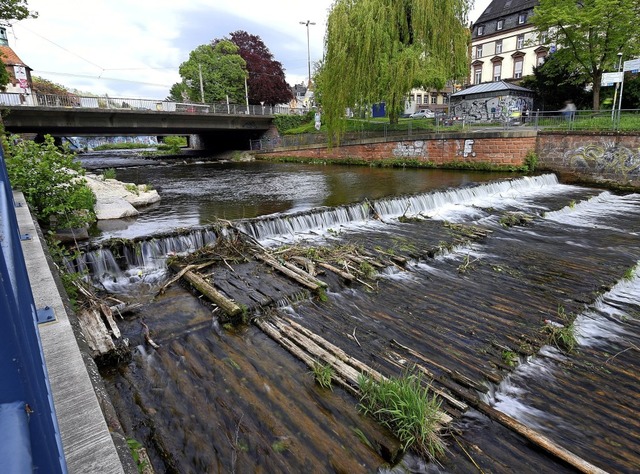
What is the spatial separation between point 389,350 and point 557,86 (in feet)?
132

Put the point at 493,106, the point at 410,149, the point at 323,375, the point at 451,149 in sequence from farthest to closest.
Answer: the point at 493,106, the point at 410,149, the point at 451,149, the point at 323,375

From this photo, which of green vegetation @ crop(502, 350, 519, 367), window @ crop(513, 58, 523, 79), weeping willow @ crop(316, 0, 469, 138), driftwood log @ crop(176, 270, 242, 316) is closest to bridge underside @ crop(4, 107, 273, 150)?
weeping willow @ crop(316, 0, 469, 138)

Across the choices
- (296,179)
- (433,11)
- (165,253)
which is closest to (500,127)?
(433,11)

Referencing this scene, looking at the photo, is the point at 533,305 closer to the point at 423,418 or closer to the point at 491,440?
the point at 491,440

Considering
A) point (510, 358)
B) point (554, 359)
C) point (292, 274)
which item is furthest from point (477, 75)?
point (510, 358)

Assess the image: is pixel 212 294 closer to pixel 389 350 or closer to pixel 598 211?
pixel 389 350

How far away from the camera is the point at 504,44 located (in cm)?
5672

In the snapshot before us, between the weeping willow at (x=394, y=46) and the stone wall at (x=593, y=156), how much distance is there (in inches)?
329

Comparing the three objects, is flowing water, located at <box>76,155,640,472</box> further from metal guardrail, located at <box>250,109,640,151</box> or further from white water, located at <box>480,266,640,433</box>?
metal guardrail, located at <box>250,109,640,151</box>

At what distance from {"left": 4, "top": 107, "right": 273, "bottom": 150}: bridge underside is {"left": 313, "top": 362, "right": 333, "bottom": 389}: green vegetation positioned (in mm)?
32072

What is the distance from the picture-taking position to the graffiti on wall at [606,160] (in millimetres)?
19472

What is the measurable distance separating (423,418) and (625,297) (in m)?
6.03

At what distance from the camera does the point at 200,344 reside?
237 inches

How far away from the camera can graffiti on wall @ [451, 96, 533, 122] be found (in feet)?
115
